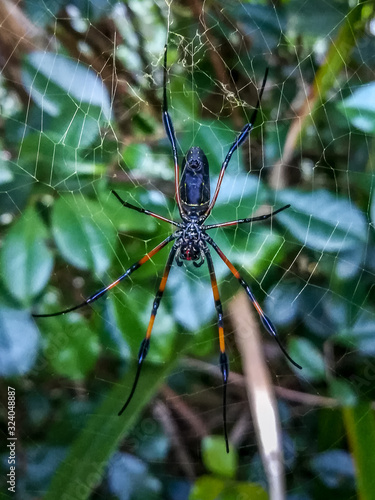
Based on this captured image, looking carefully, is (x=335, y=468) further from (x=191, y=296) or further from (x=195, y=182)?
(x=195, y=182)

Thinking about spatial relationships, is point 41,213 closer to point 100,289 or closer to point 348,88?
point 100,289

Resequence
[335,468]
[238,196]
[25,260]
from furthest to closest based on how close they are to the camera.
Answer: [335,468] < [238,196] < [25,260]

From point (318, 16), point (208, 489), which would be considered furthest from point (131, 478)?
point (318, 16)

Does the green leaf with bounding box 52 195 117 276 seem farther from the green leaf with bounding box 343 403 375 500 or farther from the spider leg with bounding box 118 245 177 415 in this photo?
the green leaf with bounding box 343 403 375 500

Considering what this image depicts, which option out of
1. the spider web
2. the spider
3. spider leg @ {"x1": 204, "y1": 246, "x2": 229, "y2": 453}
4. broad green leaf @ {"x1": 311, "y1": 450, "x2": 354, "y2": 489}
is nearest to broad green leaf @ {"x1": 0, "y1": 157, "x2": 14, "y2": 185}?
the spider web

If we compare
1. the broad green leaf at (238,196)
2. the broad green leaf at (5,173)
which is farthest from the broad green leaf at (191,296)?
the broad green leaf at (5,173)

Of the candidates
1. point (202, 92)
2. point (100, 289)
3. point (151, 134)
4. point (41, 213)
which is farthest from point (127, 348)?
point (202, 92)

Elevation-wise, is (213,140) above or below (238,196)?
above

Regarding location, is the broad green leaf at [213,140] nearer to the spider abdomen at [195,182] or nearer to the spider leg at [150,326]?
the spider abdomen at [195,182]
